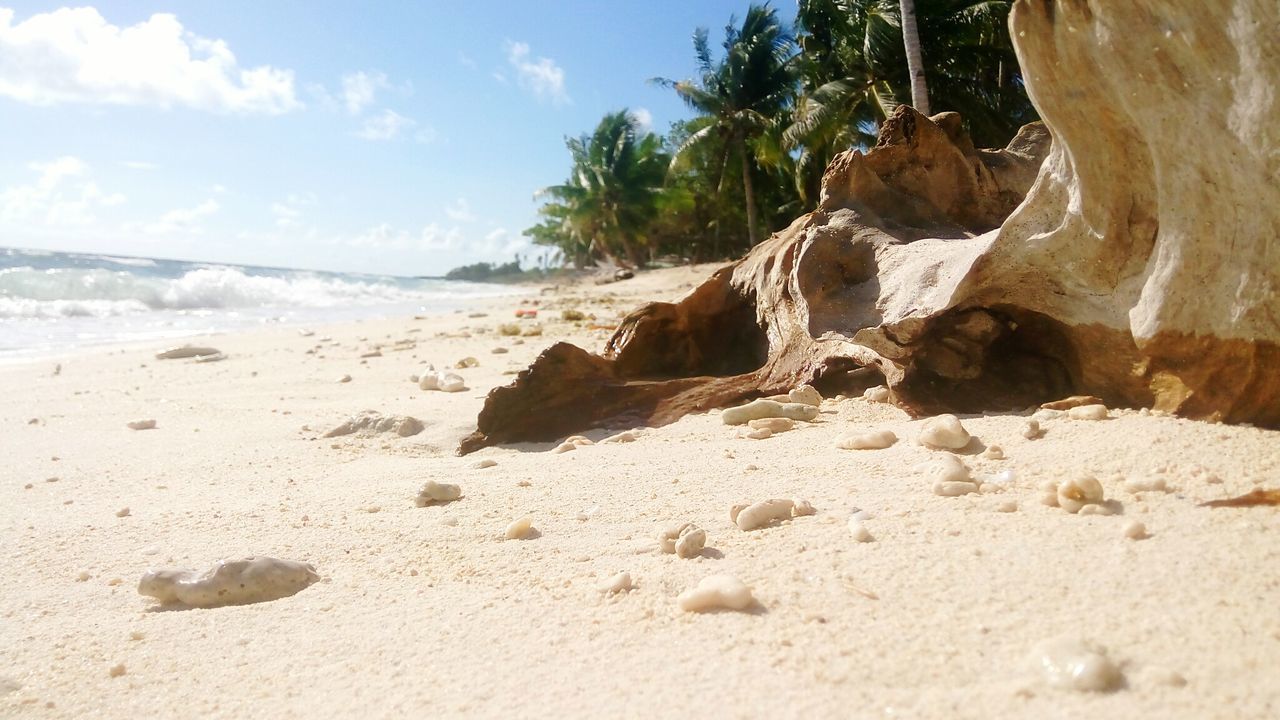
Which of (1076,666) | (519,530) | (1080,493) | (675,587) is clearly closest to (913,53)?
(1080,493)

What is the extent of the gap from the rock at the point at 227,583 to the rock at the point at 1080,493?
191 cm

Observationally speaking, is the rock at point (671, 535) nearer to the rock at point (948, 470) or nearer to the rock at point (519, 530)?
the rock at point (519, 530)

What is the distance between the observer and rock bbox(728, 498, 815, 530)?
228cm

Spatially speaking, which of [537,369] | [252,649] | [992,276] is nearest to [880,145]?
[992,276]

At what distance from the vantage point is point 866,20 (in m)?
18.8

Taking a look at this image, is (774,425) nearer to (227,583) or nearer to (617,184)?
(227,583)

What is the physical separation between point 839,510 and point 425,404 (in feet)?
10.9

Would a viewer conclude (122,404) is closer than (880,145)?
No

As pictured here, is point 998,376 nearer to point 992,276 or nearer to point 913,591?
point 992,276

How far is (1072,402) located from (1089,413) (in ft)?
0.63

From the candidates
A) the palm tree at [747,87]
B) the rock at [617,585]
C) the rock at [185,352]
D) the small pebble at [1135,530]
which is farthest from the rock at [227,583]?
the palm tree at [747,87]

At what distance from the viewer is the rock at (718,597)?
1.83 metres

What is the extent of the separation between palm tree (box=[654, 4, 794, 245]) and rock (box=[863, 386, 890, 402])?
77.2 feet

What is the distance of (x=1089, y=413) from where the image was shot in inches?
109
